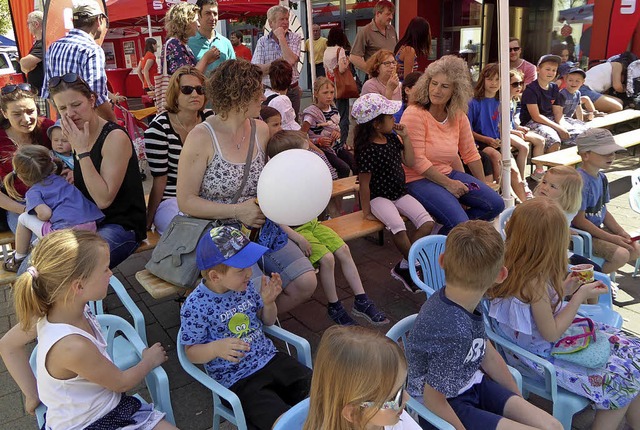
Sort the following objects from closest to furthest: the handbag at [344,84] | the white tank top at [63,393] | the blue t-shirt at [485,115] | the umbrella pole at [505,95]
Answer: the white tank top at [63,393] → the umbrella pole at [505,95] → the blue t-shirt at [485,115] → the handbag at [344,84]

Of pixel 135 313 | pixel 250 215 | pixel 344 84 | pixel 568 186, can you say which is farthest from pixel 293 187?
pixel 344 84

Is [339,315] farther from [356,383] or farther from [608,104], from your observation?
[608,104]

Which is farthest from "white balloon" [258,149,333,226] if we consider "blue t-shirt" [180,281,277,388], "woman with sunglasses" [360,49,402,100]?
"woman with sunglasses" [360,49,402,100]

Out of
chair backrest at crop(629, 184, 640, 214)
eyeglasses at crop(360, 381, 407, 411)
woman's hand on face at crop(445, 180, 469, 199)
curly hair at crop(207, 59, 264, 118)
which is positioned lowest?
chair backrest at crop(629, 184, 640, 214)

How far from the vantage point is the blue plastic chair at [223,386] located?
187 cm

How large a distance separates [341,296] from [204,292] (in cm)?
178

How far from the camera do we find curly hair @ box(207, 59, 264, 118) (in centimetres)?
266

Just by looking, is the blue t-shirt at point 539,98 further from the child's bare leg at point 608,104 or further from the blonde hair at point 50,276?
the blonde hair at point 50,276

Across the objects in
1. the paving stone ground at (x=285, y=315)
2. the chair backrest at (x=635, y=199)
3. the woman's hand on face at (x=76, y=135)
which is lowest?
the paving stone ground at (x=285, y=315)

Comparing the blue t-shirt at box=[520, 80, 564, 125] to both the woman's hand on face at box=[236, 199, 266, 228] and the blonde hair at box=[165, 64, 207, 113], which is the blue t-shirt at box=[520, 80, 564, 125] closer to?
the blonde hair at box=[165, 64, 207, 113]

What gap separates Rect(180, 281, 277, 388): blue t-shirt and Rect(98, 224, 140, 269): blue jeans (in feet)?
3.25

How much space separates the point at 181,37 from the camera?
4449 mm

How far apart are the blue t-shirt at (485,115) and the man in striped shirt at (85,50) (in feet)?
11.4

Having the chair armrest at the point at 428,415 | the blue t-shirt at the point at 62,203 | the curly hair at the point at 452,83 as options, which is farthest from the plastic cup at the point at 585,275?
the blue t-shirt at the point at 62,203
